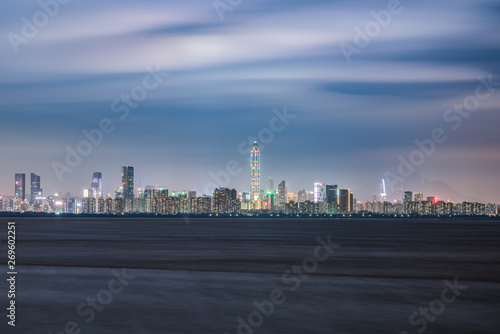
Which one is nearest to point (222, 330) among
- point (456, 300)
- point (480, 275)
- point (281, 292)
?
point (281, 292)

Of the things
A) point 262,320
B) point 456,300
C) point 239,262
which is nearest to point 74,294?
point 262,320

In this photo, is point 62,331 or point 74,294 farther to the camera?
point 74,294

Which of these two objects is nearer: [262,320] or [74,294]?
[262,320]

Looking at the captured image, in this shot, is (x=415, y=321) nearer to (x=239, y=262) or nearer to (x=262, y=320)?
(x=262, y=320)

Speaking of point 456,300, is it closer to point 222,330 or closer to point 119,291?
point 222,330

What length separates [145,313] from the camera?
869 inches

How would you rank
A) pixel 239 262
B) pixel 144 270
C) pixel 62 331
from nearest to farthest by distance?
pixel 62 331, pixel 144 270, pixel 239 262

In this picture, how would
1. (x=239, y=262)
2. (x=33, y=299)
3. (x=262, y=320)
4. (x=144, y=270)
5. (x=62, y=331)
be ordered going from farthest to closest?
(x=239, y=262) < (x=144, y=270) < (x=33, y=299) < (x=262, y=320) < (x=62, y=331)

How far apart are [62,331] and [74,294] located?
24.4ft

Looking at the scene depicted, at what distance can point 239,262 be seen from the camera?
44656mm

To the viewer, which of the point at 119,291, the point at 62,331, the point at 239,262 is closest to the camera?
the point at 62,331

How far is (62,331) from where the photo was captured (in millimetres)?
18969

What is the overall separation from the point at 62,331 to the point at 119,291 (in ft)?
27.2

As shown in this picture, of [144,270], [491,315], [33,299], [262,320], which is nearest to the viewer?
[262,320]
